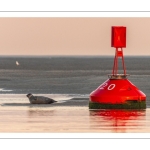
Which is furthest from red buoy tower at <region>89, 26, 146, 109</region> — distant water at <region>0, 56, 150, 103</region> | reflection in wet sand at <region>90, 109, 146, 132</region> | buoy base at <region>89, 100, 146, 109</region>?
distant water at <region>0, 56, 150, 103</region>

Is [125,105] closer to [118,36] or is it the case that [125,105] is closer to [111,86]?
[111,86]

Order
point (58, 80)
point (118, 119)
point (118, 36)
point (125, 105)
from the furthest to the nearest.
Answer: point (58, 80), point (125, 105), point (118, 36), point (118, 119)

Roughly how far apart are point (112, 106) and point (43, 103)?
7.34ft

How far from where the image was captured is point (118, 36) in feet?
51.9

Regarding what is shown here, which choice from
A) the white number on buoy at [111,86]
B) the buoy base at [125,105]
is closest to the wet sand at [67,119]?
→ the buoy base at [125,105]

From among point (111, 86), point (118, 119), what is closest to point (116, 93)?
point (111, 86)

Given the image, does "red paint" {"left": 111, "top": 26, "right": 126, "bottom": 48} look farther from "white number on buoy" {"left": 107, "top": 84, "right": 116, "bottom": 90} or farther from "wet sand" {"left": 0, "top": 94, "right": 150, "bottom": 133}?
"wet sand" {"left": 0, "top": 94, "right": 150, "bottom": 133}

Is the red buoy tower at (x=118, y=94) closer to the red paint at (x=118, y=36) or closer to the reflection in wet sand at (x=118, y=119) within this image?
the red paint at (x=118, y=36)

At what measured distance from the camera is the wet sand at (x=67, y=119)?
42.3ft

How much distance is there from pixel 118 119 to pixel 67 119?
787 millimetres

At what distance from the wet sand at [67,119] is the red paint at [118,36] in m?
1.15
